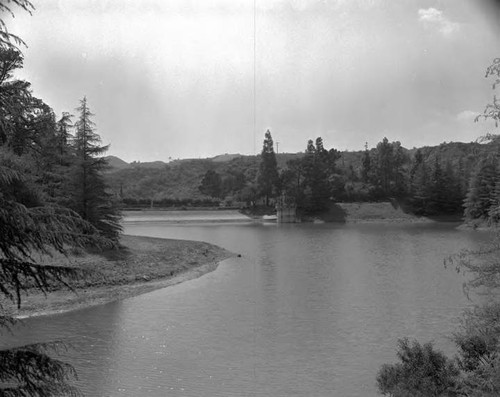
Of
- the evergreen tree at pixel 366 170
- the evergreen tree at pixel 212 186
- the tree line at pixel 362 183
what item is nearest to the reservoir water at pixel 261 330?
the tree line at pixel 362 183

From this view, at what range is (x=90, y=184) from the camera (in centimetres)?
4325

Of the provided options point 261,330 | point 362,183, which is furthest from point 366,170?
point 261,330

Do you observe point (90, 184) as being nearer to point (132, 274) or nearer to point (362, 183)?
point (132, 274)

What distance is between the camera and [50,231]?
6988mm

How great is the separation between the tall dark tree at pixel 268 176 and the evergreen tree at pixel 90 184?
246ft

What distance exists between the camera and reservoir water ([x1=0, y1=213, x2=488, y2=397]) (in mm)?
16203

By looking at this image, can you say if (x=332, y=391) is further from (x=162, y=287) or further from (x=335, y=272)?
(x=335, y=272)

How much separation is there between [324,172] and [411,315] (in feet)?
303

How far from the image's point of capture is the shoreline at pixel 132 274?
86.3 ft

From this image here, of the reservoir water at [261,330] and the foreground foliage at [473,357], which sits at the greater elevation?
the foreground foliage at [473,357]

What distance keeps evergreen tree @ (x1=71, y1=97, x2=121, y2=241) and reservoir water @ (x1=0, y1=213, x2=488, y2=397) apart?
36.1 feet

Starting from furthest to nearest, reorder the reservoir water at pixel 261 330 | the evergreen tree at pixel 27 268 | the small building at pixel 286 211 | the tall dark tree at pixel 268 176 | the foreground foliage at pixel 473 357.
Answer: the tall dark tree at pixel 268 176 → the small building at pixel 286 211 → the reservoir water at pixel 261 330 → the foreground foliage at pixel 473 357 → the evergreen tree at pixel 27 268

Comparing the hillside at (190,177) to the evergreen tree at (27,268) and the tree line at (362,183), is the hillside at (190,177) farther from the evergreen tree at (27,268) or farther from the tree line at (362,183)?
the evergreen tree at (27,268)

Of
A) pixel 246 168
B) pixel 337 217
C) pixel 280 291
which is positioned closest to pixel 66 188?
pixel 280 291
